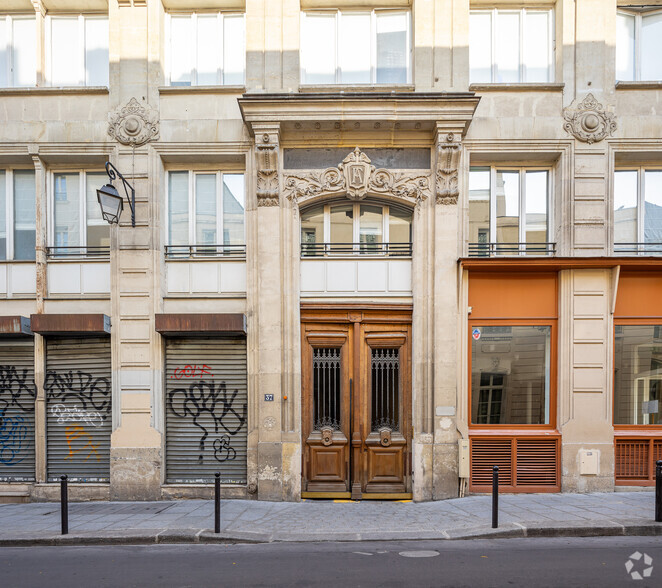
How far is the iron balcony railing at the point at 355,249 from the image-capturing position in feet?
33.5

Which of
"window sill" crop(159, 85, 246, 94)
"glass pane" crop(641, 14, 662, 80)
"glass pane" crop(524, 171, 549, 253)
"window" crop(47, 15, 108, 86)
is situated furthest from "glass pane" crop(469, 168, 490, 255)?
"window" crop(47, 15, 108, 86)

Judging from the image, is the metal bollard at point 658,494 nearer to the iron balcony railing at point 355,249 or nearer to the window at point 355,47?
the iron balcony railing at point 355,249

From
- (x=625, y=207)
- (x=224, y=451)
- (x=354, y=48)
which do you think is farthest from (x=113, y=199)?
(x=625, y=207)

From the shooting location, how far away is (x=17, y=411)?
1027 cm

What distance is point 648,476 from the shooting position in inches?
385

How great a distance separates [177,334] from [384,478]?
474 centimetres

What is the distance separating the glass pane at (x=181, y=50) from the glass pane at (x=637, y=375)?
32.0 feet

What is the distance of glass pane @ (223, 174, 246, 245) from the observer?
33.9ft

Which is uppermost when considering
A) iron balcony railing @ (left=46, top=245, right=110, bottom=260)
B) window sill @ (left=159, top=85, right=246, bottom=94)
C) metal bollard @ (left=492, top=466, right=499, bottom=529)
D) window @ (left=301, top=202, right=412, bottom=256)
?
window sill @ (left=159, top=85, right=246, bottom=94)

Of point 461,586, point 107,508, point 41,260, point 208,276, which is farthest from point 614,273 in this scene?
point 41,260

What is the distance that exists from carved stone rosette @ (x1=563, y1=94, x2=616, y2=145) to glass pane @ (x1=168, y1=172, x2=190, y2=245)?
24.4 ft

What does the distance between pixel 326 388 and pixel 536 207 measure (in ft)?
17.9

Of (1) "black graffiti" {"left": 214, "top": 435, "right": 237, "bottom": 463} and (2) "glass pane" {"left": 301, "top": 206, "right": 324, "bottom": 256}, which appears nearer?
(1) "black graffiti" {"left": 214, "top": 435, "right": 237, "bottom": 463}

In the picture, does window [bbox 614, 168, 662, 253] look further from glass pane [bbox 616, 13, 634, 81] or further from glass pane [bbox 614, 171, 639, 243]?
glass pane [bbox 616, 13, 634, 81]
